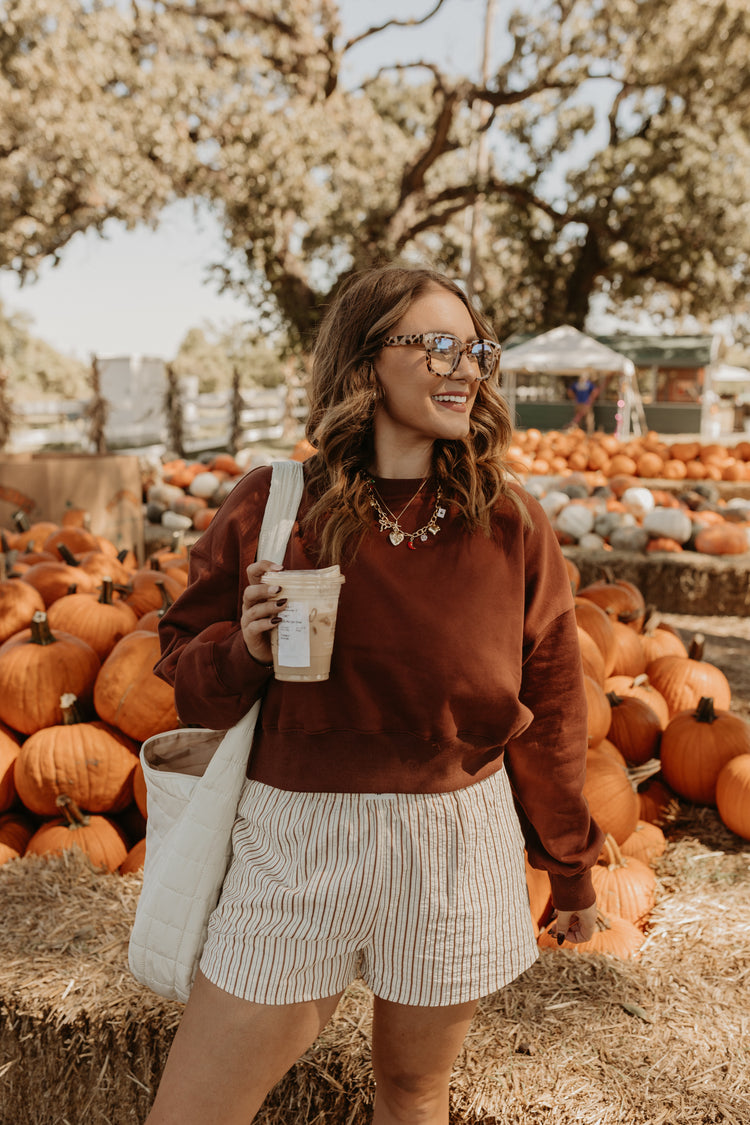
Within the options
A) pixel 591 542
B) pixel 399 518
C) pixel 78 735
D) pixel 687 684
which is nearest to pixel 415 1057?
pixel 399 518

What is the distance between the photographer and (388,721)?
58.9 inches

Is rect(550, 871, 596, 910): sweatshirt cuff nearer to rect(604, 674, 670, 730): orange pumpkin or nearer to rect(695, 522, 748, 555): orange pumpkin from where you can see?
rect(604, 674, 670, 730): orange pumpkin

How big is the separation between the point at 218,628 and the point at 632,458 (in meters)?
11.9

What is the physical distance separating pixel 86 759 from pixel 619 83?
2032cm

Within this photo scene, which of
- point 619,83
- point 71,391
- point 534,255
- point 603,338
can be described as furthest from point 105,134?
point 71,391

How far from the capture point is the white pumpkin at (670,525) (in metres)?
8.34

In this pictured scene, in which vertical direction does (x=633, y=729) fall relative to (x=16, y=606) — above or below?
below

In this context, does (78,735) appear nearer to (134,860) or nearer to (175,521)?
(134,860)

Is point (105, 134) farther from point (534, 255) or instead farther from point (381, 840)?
point (381, 840)

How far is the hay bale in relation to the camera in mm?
1896

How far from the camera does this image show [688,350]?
25438 millimetres

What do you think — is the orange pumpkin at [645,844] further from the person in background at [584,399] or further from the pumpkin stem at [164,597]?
the person in background at [584,399]

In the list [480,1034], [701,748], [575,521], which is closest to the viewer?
[480,1034]

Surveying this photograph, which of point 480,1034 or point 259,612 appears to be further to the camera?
point 480,1034
